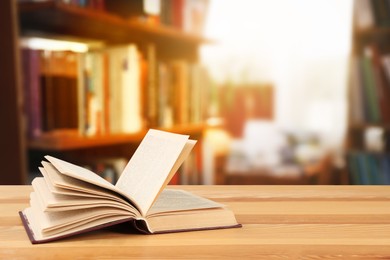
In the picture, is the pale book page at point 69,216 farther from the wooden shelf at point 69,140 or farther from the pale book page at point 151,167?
the wooden shelf at point 69,140

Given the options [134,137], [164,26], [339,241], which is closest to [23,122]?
[134,137]

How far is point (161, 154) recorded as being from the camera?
95cm

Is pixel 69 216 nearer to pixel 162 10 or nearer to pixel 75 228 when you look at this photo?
pixel 75 228

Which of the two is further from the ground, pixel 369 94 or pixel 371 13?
pixel 371 13

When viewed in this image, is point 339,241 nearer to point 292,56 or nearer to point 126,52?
point 126,52

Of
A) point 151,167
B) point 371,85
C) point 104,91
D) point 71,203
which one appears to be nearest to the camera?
point 71,203

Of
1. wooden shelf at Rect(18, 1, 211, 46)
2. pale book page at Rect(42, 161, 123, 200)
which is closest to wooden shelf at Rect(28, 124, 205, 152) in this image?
wooden shelf at Rect(18, 1, 211, 46)

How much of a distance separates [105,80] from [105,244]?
144 centimetres

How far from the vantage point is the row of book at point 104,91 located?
6.44 feet

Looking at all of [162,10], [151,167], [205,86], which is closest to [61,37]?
[162,10]

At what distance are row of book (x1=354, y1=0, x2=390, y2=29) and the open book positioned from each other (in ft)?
7.26

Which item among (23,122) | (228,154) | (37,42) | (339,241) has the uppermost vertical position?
(37,42)

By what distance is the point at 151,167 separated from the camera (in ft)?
3.12

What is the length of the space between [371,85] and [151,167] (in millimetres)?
2164
